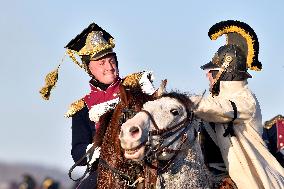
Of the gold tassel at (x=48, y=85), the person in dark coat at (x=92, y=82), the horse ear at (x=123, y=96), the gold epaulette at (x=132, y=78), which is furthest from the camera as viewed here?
the gold tassel at (x=48, y=85)

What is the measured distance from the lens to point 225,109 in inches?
352

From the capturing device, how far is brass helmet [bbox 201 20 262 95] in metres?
9.70

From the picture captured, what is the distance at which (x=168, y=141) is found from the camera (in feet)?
27.6

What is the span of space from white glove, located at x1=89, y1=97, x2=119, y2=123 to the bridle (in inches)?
49.1

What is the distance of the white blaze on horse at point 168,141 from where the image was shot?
26.5 feet

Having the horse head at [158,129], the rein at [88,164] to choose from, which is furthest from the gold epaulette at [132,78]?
the horse head at [158,129]

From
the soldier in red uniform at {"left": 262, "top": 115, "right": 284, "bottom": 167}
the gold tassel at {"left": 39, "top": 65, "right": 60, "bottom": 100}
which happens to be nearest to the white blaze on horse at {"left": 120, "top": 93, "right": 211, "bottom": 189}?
the gold tassel at {"left": 39, "top": 65, "right": 60, "bottom": 100}

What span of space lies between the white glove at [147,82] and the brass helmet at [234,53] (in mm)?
722

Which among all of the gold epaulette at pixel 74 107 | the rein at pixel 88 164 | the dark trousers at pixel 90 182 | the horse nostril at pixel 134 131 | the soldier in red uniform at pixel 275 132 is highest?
the horse nostril at pixel 134 131

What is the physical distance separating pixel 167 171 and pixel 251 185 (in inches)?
49.3

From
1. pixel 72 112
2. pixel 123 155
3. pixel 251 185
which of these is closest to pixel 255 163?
pixel 251 185

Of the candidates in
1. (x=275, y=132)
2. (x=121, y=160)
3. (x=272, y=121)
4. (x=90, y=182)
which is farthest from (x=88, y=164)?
(x=272, y=121)

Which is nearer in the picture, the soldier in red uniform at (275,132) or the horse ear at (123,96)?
the horse ear at (123,96)

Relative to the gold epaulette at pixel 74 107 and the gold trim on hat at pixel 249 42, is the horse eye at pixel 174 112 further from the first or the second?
the gold epaulette at pixel 74 107
